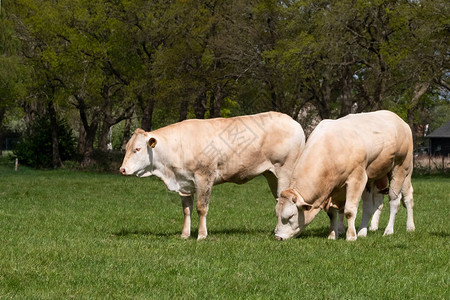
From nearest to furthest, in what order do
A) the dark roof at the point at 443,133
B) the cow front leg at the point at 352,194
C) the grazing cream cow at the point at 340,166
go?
the grazing cream cow at the point at 340,166 < the cow front leg at the point at 352,194 < the dark roof at the point at 443,133

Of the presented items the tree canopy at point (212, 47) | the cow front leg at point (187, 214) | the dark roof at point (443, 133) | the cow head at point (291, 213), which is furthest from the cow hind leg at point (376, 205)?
the dark roof at point (443, 133)

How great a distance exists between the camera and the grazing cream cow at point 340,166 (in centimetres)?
1084

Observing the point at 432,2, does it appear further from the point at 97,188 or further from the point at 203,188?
the point at 203,188

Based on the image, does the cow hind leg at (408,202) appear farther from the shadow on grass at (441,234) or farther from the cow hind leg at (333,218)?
the cow hind leg at (333,218)

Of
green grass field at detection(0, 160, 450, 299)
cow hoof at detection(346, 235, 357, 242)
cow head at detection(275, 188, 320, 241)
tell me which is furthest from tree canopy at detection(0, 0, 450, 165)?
cow head at detection(275, 188, 320, 241)

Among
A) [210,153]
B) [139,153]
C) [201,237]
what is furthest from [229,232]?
[139,153]

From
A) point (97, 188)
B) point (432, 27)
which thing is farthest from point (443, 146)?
point (97, 188)

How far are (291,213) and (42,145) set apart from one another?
3867 cm

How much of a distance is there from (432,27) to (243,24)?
35.0ft

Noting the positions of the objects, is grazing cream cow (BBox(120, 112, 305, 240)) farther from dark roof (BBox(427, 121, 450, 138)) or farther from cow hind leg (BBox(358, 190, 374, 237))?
dark roof (BBox(427, 121, 450, 138))

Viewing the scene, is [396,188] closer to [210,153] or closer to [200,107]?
[210,153]

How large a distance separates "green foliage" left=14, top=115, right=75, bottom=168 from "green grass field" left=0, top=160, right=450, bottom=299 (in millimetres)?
31966

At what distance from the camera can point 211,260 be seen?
8992 millimetres

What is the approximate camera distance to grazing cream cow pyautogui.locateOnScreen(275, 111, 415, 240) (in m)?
10.8
